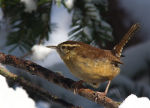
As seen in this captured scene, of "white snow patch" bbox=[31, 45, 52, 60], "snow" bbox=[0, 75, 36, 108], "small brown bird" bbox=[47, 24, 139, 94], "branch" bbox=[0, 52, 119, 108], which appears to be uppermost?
"white snow patch" bbox=[31, 45, 52, 60]

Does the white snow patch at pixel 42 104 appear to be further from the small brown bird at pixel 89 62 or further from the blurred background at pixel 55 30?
Result: the small brown bird at pixel 89 62

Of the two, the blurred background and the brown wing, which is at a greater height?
the blurred background

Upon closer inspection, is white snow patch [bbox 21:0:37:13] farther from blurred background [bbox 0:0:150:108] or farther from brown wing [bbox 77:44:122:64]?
brown wing [bbox 77:44:122:64]

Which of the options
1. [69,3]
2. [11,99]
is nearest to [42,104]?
[69,3]

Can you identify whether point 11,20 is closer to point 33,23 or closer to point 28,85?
point 33,23

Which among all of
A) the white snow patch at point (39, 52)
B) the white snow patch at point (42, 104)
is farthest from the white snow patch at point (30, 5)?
the white snow patch at point (42, 104)

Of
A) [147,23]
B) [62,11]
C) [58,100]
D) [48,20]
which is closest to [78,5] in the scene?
[48,20]

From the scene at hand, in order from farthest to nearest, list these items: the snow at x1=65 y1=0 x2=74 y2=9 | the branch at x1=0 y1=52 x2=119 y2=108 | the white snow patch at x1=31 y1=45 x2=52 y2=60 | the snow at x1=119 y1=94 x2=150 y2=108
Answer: the white snow patch at x1=31 y1=45 x2=52 y2=60 → the snow at x1=65 y1=0 x2=74 y2=9 → the branch at x1=0 y1=52 x2=119 y2=108 → the snow at x1=119 y1=94 x2=150 y2=108

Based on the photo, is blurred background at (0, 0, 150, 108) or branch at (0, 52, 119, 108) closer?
branch at (0, 52, 119, 108)

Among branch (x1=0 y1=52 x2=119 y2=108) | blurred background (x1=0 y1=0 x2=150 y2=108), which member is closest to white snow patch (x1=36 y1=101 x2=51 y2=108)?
blurred background (x1=0 y1=0 x2=150 y2=108)

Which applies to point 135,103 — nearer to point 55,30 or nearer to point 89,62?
point 89,62
